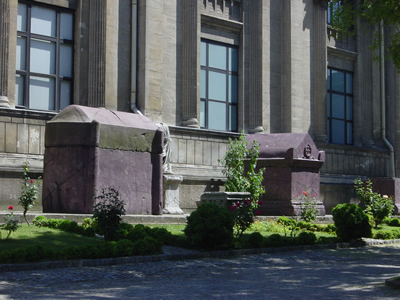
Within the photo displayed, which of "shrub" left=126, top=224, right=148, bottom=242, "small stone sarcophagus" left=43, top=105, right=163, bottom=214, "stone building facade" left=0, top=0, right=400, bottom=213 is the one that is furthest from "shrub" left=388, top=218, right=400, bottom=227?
"shrub" left=126, top=224, right=148, bottom=242

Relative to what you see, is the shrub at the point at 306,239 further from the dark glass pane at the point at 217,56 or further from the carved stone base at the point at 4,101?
the dark glass pane at the point at 217,56

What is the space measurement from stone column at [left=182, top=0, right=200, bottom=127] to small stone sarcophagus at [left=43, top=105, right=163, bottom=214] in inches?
310

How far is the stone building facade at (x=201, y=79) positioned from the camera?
21.8m

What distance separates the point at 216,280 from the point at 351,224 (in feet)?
24.9

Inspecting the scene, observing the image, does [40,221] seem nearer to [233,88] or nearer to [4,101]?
[4,101]

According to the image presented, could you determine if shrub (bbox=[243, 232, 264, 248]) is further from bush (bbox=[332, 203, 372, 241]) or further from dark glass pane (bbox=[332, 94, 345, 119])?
dark glass pane (bbox=[332, 94, 345, 119])

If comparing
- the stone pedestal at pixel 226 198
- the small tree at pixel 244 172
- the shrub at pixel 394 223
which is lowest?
the shrub at pixel 394 223

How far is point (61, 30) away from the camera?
2291 cm

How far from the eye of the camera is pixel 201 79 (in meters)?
27.1

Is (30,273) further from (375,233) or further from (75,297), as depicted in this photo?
(375,233)

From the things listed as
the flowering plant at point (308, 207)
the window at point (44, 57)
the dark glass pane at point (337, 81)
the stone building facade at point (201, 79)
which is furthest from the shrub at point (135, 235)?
the dark glass pane at point (337, 81)

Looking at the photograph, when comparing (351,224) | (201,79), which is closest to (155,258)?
(351,224)

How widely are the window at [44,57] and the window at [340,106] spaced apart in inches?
625

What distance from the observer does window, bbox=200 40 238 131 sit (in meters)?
27.3
